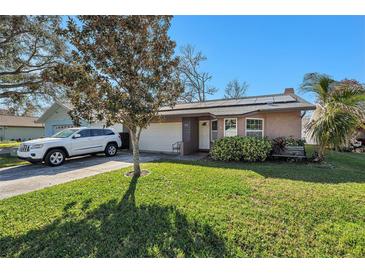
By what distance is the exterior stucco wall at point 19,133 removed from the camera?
33.8 meters

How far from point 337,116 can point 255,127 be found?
376 centimetres

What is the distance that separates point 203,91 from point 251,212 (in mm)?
31371

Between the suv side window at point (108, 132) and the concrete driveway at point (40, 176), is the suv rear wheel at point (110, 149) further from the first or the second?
the concrete driveway at point (40, 176)

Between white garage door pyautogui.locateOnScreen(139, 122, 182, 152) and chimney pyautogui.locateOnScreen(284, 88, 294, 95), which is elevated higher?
chimney pyautogui.locateOnScreen(284, 88, 294, 95)

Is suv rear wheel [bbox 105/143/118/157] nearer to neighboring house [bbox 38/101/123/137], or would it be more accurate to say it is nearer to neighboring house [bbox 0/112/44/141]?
neighboring house [bbox 38/101/123/137]

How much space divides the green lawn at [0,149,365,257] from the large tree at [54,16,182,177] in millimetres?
2367

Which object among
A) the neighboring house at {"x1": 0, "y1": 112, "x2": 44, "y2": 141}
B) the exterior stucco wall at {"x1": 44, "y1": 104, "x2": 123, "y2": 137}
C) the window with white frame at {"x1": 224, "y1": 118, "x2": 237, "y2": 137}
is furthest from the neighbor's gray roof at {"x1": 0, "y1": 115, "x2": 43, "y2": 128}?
the window with white frame at {"x1": 224, "y1": 118, "x2": 237, "y2": 137}

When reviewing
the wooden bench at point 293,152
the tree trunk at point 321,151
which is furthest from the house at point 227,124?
the tree trunk at point 321,151

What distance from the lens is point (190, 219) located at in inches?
163

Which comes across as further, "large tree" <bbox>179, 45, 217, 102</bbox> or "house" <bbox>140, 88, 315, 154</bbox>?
"large tree" <bbox>179, 45, 217, 102</bbox>

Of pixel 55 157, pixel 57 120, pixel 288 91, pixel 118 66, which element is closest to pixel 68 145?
pixel 55 157

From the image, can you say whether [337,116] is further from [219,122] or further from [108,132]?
[108,132]

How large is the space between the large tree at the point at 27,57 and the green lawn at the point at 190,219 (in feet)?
32.2

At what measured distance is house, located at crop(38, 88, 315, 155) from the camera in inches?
430
